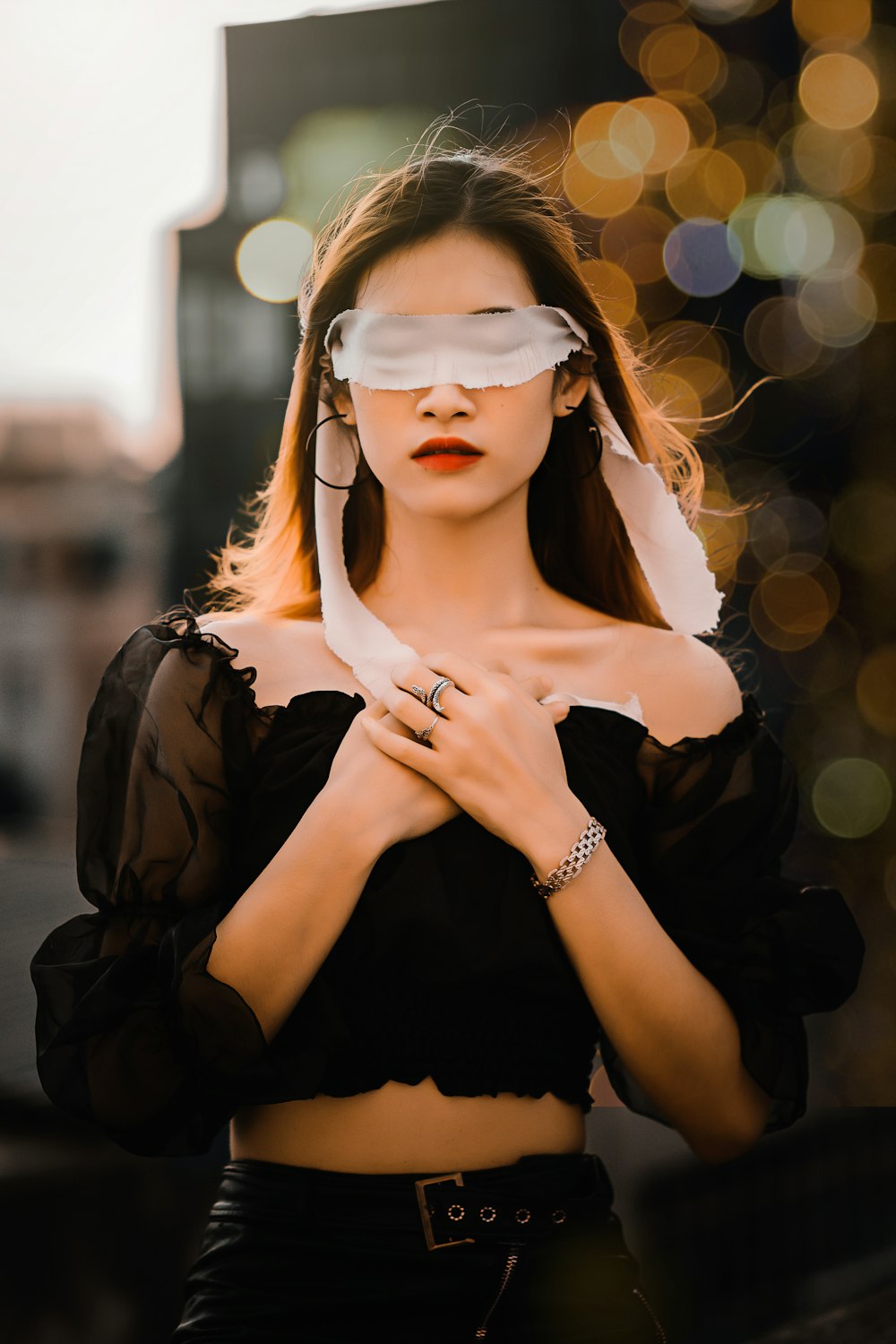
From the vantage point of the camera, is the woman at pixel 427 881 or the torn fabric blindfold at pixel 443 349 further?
the torn fabric blindfold at pixel 443 349

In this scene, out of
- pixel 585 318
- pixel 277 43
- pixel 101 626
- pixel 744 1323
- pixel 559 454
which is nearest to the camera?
pixel 585 318

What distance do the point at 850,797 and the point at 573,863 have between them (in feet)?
8.08

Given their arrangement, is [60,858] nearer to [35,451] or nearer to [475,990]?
[35,451]

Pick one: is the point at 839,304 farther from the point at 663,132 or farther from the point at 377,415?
the point at 377,415

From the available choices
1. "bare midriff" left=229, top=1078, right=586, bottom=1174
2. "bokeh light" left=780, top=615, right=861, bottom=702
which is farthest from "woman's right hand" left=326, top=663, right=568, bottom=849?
"bokeh light" left=780, top=615, right=861, bottom=702

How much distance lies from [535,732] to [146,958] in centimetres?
38

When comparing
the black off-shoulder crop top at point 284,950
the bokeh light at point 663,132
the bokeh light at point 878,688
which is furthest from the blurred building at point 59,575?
the bokeh light at point 878,688

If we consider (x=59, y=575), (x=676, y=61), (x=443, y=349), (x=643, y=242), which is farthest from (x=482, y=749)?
(x=59, y=575)

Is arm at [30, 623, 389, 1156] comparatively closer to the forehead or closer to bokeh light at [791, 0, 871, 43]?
the forehead

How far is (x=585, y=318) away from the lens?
48.3 inches

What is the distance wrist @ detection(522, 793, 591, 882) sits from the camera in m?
1.00

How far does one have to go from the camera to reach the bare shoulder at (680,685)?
1226mm

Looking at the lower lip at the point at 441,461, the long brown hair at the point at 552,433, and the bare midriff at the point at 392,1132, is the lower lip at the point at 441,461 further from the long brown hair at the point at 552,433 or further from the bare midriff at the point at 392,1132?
the bare midriff at the point at 392,1132

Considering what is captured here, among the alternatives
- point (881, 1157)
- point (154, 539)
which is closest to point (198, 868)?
point (881, 1157)
